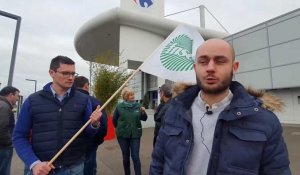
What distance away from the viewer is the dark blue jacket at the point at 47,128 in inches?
102

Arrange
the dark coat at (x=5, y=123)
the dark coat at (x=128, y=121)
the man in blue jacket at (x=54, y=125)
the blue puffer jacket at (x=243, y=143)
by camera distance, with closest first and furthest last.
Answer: the blue puffer jacket at (x=243, y=143) < the man in blue jacket at (x=54, y=125) < the dark coat at (x=5, y=123) < the dark coat at (x=128, y=121)

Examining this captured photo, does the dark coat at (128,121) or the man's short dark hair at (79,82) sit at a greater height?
the man's short dark hair at (79,82)

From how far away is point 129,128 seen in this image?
17.6 feet

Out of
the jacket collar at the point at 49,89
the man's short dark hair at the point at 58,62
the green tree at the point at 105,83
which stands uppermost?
the green tree at the point at 105,83

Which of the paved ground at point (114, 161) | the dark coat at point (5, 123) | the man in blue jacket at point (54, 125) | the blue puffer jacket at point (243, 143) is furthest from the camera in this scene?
the paved ground at point (114, 161)

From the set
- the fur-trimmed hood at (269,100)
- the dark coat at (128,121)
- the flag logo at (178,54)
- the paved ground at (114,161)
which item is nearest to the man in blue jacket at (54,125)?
the flag logo at (178,54)

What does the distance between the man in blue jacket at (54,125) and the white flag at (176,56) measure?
982 mm

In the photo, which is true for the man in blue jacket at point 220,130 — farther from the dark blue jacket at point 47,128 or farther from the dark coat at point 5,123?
the dark coat at point 5,123

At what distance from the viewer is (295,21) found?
18.4m

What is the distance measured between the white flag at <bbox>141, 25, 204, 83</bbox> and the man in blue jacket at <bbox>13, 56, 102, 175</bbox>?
98cm

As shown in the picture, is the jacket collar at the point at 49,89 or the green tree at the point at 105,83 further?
the green tree at the point at 105,83

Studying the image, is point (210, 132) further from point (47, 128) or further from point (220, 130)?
point (47, 128)

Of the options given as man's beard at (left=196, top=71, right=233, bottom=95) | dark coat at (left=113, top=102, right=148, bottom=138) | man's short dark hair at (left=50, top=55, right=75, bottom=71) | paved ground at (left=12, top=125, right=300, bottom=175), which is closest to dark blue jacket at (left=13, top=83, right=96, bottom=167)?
man's short dark hair at (left=50, top=55, right=75, bottom=71)

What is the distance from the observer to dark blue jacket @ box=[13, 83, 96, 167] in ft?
8.52
